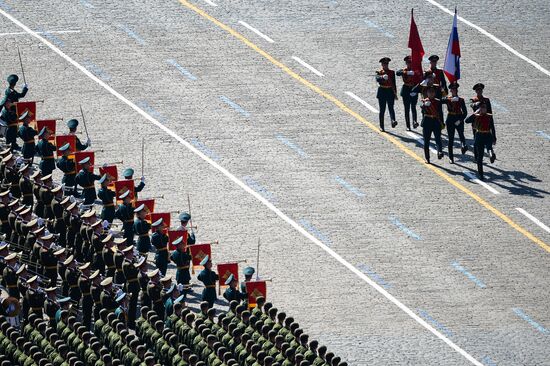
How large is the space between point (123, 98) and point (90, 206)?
818 centimetres

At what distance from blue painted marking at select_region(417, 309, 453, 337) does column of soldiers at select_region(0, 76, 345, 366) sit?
4171mm

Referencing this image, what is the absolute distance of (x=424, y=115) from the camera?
53375mm

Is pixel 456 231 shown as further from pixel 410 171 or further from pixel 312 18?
pixel 312 18

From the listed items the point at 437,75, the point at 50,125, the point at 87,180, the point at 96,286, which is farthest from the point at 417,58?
the point at 96,286

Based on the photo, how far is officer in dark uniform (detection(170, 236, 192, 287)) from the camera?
45125 millimetres

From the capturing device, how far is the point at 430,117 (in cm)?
5322

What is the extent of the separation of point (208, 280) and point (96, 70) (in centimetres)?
1528

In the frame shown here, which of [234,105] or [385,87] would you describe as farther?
[234,105]

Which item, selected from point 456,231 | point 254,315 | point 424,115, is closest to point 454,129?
point 424,115

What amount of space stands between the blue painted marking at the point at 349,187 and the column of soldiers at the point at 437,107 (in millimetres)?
2616

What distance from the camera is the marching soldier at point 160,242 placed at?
45656mm

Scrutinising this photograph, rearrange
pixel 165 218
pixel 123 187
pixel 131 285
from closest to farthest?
pixel 131 285, pixel 165 218, pixel 123 187

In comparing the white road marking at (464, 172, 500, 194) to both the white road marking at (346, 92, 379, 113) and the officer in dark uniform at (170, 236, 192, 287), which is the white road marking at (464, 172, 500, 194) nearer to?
the white road marking at (346, 92, 379, 113)

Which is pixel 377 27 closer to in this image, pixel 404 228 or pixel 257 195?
pixel 257 195
